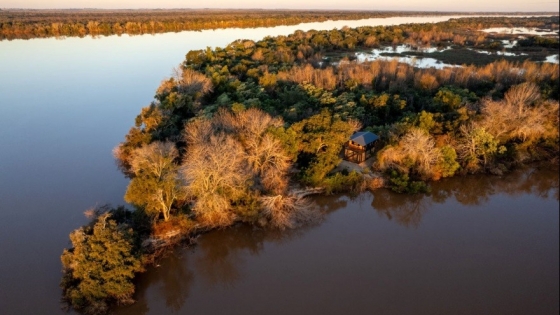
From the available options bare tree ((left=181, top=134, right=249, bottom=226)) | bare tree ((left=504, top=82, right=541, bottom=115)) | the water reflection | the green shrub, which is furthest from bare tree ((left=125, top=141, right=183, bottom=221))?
bare tree ((left=504, top=82, right=541, bottom=115))

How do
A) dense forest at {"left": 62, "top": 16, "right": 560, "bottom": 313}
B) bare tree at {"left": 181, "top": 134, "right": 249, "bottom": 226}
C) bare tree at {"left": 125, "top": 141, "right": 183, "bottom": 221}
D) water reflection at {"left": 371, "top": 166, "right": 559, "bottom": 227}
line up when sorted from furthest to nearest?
1. water reflection at {"left": 371, "top": 166, "right": 559, "bottom": 227}
2. bare tree at {"left": 181, "top": 134, "right": 249, "bottom": 226}
3. bare tree at {"left": 125, "top": 141, "right": 183, "bottom": 221}
4. dense forest at {"left": 62, "top": 16, "right": 560, "bottom": 313}

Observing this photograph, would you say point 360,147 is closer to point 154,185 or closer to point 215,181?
point 215,181

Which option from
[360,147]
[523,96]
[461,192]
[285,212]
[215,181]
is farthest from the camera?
[523,96]

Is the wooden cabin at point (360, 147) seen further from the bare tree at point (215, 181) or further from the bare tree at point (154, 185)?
the bare tree at point (154, 185)

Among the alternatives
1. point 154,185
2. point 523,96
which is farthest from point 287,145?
point 523,96

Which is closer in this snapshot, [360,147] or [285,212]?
[285,212]

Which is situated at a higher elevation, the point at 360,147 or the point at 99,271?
the point at 360,147

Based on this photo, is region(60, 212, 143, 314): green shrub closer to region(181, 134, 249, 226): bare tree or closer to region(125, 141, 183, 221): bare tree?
region(125, 141, 183, 221): bare tree
